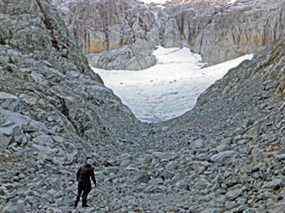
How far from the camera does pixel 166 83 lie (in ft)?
212

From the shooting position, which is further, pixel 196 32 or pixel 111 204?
pixel 196 32

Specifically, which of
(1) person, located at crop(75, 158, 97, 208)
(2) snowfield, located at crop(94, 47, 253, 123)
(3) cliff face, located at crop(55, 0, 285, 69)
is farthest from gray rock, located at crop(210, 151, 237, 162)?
(3) cliff face, located at crop(55, 0, 285, 69)

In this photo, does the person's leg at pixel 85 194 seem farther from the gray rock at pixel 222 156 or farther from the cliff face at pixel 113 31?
the cliff face at pixel 113 31

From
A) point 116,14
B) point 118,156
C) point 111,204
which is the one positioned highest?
point 111,204

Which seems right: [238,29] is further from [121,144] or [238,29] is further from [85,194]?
[85,194]

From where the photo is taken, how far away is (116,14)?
8231 centimetres

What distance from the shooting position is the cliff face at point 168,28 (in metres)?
74.0

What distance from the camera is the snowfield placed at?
49.8 metres

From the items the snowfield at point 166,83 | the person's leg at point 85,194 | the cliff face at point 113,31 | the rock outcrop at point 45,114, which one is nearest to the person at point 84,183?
the person's leg at point 85,194

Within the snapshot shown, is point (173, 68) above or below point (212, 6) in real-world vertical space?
below

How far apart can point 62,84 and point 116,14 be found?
197 ft

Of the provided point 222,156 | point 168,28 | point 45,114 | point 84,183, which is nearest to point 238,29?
point 168,28

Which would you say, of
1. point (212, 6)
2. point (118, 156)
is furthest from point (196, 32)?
point (118, 156)

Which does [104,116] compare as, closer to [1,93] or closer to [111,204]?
[1,93]
